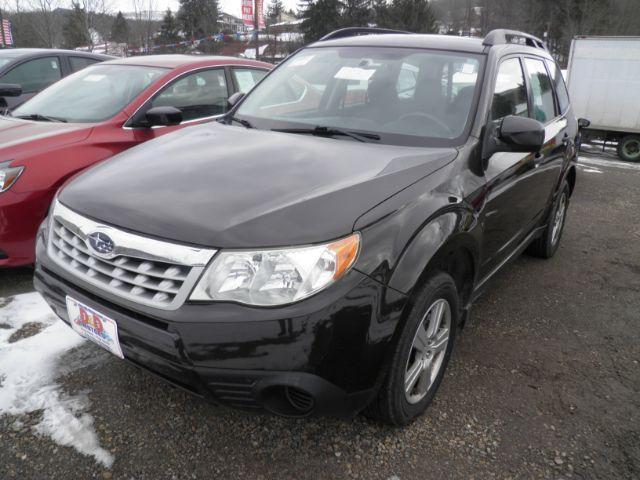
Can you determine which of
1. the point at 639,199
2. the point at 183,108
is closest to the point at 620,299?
the point at 183,108

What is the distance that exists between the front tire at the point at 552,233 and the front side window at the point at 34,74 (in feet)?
20.1

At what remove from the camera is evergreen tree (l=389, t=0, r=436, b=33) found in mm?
38000

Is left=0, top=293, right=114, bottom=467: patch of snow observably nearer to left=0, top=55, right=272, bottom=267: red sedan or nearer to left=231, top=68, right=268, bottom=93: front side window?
left=0, top=55, right=272, bottom=267: red sedan

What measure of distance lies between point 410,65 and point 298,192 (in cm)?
137

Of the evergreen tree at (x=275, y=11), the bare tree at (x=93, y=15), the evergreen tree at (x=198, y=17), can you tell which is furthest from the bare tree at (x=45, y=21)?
the evergreen tree at (x=275, y=11)

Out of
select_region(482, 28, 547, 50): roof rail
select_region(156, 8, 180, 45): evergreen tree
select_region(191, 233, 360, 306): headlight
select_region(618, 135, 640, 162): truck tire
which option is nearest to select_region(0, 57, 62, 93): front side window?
select_region(482, 28, 547, 50): roof rail

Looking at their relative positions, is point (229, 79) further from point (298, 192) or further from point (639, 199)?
point (639, 199)

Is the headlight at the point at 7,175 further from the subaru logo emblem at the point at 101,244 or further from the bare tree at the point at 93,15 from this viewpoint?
the bare tree at the point at 93,15

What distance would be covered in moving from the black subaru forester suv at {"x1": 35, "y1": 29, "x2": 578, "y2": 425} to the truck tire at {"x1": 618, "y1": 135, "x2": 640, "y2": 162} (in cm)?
998

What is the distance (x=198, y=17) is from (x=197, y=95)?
36.8 metres

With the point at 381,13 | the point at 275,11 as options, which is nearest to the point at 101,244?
the point at 381,13

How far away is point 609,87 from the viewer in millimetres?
11094

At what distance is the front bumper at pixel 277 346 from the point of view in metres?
1.63

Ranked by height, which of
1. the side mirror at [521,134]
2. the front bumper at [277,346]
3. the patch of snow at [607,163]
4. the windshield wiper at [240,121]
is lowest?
the patch of snow at [607,163]
